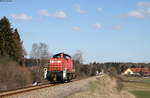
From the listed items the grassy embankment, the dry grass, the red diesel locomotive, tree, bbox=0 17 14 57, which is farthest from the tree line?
the dry grass

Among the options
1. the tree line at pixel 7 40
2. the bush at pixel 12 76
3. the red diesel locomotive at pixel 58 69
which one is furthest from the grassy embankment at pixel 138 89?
the tree line at pixel 7 40

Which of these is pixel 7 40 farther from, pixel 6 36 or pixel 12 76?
pixel 12 76

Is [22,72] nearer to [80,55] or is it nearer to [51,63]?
[51,63]

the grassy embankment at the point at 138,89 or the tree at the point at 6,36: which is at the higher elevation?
the tree at the point at 6,36

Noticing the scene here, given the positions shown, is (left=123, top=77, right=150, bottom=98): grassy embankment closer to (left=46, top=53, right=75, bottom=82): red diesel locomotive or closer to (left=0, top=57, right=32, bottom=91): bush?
(left=46, top=53, right=75, bottom=82): red diesel locomotive

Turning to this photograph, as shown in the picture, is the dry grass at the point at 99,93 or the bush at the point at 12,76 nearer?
the dry grass at the point at 99,93

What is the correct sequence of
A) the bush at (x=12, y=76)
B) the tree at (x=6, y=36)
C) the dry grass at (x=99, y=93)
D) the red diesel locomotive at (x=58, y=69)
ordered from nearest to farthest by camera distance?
the dry grass at (x=99, y=93), the bush at (x=12, y=76), the red diesel locomotive at (x=58, y=69), the tree at (x=6, y=36)

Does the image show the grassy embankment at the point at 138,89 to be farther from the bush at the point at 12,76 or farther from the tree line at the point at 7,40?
the tree line at the point at 7,40

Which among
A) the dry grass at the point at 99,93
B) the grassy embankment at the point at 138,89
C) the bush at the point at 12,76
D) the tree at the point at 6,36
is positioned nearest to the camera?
the dry grass at the point at 99,93

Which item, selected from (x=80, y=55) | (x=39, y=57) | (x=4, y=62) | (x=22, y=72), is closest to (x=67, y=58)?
(x=22, y=72)

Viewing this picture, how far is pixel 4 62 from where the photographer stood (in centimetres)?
4244

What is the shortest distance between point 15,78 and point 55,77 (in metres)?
5.16

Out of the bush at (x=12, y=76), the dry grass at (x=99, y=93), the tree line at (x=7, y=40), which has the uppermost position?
the tree line at (x=7, y=40)

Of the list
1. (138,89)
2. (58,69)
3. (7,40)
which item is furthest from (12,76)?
(138,89)
